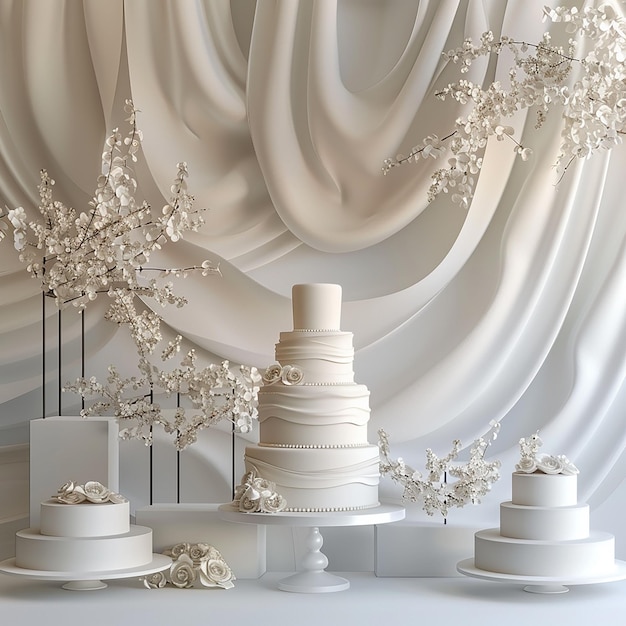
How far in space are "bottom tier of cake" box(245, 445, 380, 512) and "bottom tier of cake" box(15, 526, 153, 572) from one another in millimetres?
267

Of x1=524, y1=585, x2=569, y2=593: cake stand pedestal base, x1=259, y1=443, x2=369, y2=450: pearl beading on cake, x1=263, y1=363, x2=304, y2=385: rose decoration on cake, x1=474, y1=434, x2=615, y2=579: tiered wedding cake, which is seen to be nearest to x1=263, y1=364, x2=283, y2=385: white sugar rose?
x1=263, y1=363, x2=304, y2=385: rose decoration on cake

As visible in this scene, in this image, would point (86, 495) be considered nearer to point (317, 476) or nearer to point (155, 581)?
point (155, 581)

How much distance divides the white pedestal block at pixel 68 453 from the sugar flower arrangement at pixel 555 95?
→ 2.59 ft

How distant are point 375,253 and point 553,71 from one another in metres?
0.55

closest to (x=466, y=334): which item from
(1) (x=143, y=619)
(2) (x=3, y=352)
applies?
(1) (x=143, y=619)

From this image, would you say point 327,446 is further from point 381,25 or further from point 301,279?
point 381,25

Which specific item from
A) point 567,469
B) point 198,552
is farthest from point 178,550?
point 567,469

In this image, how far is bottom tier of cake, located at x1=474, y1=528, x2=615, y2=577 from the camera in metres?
1.61

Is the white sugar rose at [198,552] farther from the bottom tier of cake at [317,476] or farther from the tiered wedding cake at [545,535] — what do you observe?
the tiered wedding cake at [545,535]

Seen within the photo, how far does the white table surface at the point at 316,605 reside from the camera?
1529mm

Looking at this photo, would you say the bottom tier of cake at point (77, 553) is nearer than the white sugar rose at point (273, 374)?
Yes

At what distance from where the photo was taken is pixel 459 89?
1.86 m

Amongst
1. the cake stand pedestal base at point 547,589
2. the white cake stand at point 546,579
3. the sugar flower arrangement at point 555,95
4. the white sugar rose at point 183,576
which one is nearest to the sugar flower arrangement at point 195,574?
the white sugar rose at point 183,576

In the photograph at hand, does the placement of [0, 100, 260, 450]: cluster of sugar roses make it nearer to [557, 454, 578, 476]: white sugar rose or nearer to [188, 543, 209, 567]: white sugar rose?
[188, 543, 209, 567]: white sugar rose
